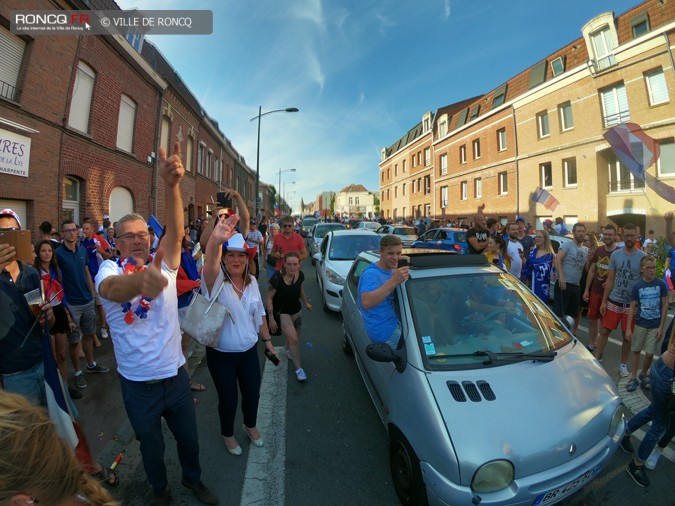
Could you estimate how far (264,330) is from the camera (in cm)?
317

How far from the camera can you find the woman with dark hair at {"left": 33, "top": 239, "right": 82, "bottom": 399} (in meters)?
3.03

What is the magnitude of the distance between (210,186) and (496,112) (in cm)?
2122

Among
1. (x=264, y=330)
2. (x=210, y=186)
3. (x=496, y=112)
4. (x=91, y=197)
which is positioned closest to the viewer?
(x=264, y=330)

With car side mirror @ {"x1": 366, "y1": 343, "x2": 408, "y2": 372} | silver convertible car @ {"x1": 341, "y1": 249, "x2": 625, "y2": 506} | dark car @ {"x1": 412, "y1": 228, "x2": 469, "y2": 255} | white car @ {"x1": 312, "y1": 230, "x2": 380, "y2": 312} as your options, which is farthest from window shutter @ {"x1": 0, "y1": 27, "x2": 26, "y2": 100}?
dark car @ {"x1": 412, "y1": 228, "x2": 469, "y2": 255}

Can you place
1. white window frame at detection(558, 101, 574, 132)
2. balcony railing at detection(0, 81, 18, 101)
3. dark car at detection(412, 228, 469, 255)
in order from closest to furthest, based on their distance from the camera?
balcony railing at detection(0, 81, 18, 101), dark car at detection(412, 228, 469, 255), white window frame at detection(558, 101, 574, 132)

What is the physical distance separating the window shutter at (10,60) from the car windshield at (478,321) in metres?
9.56

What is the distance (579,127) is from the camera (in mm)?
18391

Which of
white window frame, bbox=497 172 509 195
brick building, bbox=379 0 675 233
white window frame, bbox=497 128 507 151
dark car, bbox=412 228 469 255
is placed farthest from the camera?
white window frame, bbox=497 128 507 151

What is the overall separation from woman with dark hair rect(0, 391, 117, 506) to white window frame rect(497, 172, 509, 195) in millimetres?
26620

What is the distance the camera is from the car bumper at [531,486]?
1.85 metres

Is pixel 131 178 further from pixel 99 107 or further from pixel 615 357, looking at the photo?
pixel 615 357

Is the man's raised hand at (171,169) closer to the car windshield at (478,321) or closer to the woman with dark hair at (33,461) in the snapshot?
the woman with dark hair at (33,461)

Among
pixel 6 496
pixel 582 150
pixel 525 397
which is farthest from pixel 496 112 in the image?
pixel 6 496

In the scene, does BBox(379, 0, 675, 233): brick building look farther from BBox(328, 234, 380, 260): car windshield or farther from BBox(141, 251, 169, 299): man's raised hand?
BBox(141, 251, 169, 299): man's raised hand
